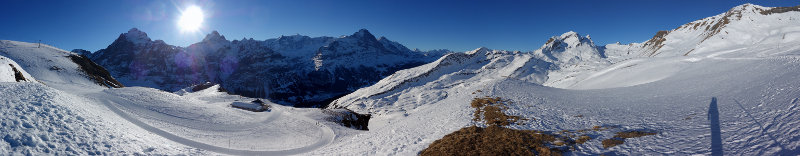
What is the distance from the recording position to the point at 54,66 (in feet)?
220

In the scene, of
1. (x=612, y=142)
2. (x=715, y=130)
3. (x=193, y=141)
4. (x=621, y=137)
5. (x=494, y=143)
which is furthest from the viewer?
(x=193, y=141)

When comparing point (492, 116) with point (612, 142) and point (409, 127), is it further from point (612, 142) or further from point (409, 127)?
point (612, 142)

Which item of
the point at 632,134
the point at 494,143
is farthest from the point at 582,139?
the point at 494,143

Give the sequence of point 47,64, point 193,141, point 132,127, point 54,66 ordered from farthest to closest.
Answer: point 47,64 → point 54,66 → point 193,141 → point 132,127

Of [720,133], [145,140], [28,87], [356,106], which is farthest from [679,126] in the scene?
[356,106]

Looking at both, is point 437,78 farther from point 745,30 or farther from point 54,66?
point 745,30

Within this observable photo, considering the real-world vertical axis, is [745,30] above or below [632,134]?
above

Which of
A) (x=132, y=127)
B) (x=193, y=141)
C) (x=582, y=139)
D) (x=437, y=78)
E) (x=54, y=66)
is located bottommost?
(x=193, y=141)

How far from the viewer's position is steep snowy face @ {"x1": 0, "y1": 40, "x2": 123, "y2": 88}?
62219mm

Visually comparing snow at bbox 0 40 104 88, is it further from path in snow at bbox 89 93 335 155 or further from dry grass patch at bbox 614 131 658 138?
dry grass patch at bbox 614 131 658 138

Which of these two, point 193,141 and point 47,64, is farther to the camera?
point 47,64

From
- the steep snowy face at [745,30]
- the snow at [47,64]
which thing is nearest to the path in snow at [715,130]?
the snow at [47,64]

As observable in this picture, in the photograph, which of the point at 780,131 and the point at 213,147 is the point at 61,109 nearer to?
the point at 213,147

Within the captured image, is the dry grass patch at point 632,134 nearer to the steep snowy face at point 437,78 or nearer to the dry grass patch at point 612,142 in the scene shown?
the dry grass patch at point 612,142
